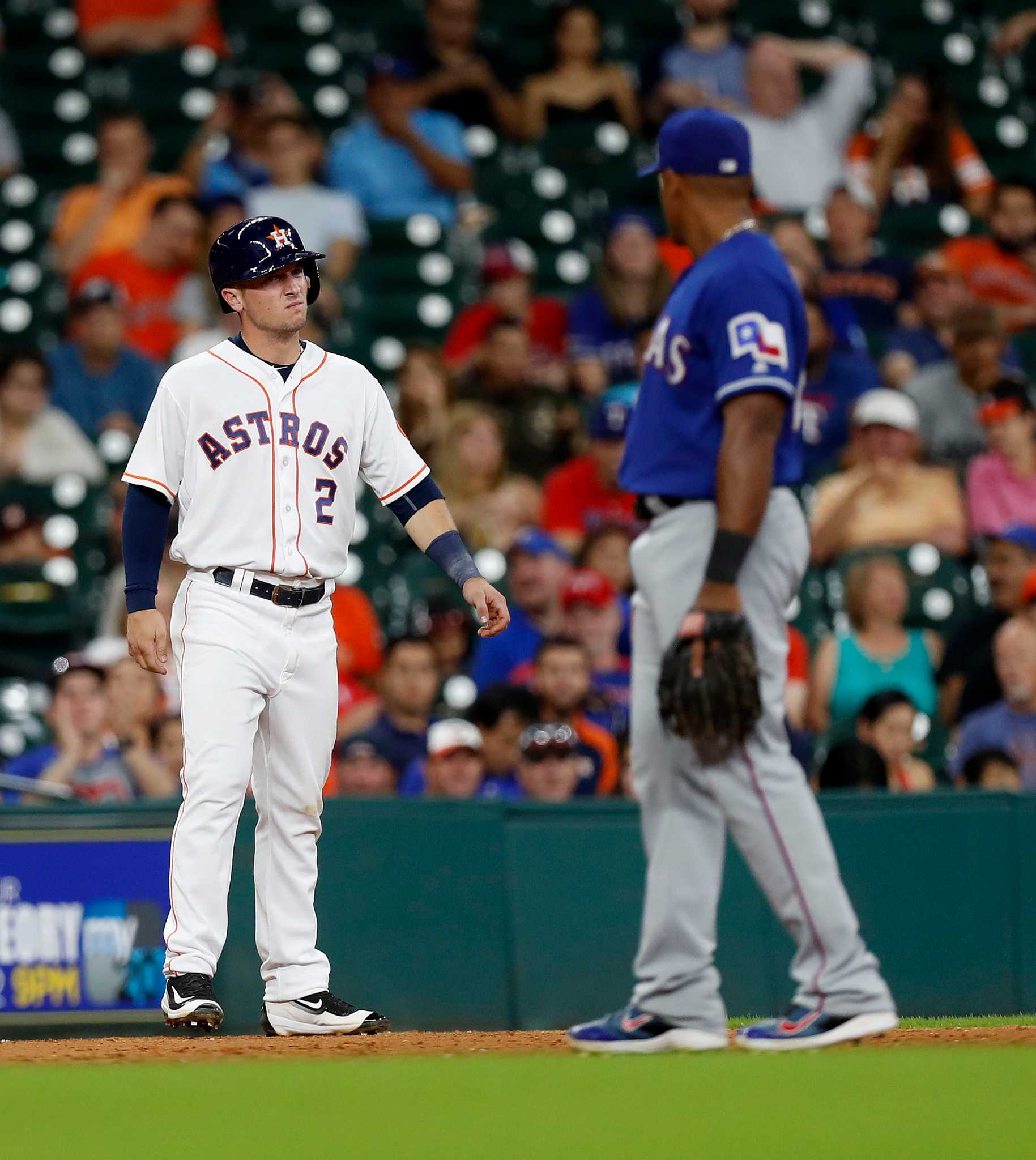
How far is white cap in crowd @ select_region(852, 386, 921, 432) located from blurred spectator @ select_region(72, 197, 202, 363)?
3.28 metres

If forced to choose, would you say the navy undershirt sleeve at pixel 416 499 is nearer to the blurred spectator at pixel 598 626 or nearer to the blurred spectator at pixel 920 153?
the blurred spectator at pixel 598 626

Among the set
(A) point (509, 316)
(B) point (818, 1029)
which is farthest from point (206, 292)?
(B) point (818, 1029)

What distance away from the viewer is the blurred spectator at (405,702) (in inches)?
284

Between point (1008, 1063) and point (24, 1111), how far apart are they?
1807mm

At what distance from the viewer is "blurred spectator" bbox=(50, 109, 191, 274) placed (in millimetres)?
9844

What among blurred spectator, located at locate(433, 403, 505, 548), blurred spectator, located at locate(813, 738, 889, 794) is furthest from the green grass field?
blurred spectator, located at locate(433, 403, 505, 548)

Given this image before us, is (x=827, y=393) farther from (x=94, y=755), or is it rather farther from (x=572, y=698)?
(x=94, y=755)

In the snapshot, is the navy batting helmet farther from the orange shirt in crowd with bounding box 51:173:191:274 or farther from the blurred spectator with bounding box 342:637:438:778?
the orange shirt in crowd with bounding box 51:173:191:274

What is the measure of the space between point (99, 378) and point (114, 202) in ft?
4.20

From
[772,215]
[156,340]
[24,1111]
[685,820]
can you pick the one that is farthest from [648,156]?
[24,1111]

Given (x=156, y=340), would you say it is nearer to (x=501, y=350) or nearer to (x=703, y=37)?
(x=501, y=350)

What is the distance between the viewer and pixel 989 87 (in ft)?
38.9

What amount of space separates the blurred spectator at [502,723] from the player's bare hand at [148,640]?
8.65 ft

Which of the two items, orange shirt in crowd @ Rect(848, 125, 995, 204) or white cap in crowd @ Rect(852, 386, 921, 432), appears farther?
orange shirt in crowd @ Rect(848, 125, 995, 204)
